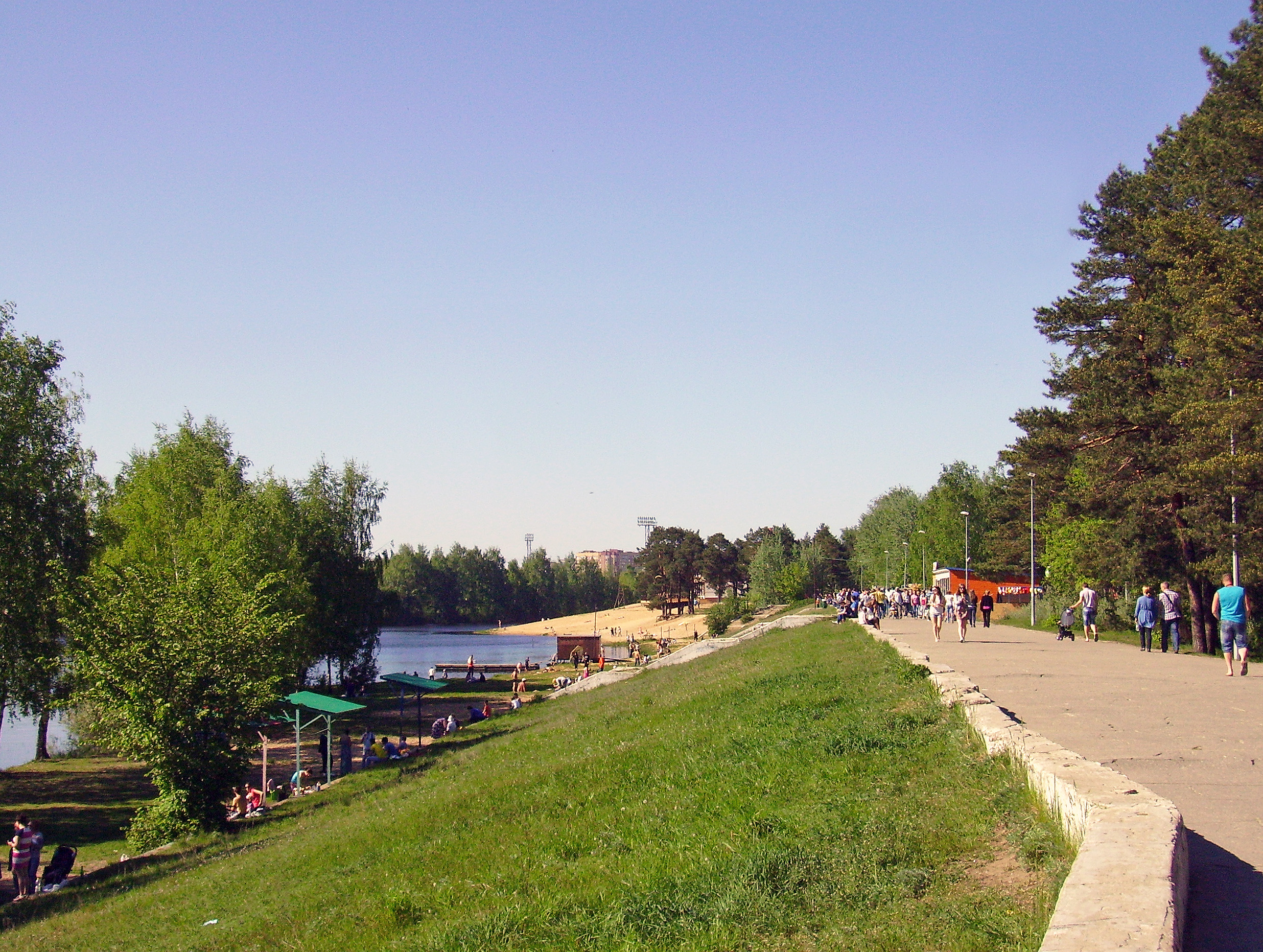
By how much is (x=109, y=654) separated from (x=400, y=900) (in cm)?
1787

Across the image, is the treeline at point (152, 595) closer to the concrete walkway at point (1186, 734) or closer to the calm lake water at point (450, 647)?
the concrete walkway at point (1186, 734)

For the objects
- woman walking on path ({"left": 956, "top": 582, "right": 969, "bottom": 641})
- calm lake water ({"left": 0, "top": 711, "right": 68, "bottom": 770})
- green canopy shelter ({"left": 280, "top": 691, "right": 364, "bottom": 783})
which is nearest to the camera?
woman walking on path ({"left": 956, "top": 582, "right": 969, "bottom": 641})

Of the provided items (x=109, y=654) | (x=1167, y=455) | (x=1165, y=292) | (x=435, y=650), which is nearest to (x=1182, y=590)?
(x=1167, y=455)

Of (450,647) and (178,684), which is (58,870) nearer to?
(178,684)

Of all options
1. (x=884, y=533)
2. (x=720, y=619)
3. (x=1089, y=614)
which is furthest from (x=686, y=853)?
(x=884, y=533)

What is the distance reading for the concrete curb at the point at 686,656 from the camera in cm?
4250

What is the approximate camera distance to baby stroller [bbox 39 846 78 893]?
60.0 feet

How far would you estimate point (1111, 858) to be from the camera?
14.3 ft

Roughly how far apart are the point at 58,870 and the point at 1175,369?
2846 cm

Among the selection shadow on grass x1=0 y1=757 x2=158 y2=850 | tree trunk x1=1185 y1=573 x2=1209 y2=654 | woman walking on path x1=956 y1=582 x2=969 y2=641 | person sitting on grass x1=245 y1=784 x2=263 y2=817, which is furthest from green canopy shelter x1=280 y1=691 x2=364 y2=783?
tree trunk x1=1185 y1=573 x2=1209 y2=654

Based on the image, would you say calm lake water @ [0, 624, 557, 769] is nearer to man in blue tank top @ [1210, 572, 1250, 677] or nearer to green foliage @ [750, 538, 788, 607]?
green foliage @ [750, 538, 788, 607]

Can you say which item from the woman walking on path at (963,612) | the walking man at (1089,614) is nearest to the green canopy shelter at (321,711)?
the woman walking on path at (963,612)

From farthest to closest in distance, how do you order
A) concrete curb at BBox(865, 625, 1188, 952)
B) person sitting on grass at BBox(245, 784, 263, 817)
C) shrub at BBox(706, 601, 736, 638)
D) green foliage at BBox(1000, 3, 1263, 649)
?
shrub at BBox(706, 601, 736, 638)
person sitting on grass at BBox(245, 784, 263, 817)
green foliage at BBox(1000, 3, 1263, 649)
concrete curb at BBox(865, 625, 1188, 952)

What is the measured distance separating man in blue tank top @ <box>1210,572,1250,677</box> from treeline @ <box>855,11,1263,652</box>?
19.5ft
